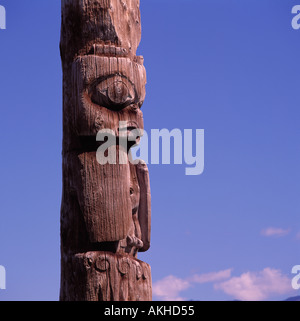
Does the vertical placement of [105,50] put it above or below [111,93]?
above

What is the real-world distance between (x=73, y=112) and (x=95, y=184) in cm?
83

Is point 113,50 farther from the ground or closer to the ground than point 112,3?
closer to the ground

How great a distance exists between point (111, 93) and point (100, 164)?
2.54 feet

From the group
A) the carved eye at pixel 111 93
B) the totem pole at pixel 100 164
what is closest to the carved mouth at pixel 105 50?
the totem pole at pixel 100 164

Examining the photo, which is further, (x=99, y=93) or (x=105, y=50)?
(x=105, y=50)

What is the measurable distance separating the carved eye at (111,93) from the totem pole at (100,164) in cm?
1

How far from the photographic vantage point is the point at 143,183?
8.58 m

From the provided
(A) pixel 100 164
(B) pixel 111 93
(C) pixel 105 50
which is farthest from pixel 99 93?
(A) pixel 100 164

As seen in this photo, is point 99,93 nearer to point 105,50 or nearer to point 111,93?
point 111,93

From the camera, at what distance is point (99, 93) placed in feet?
26.5
